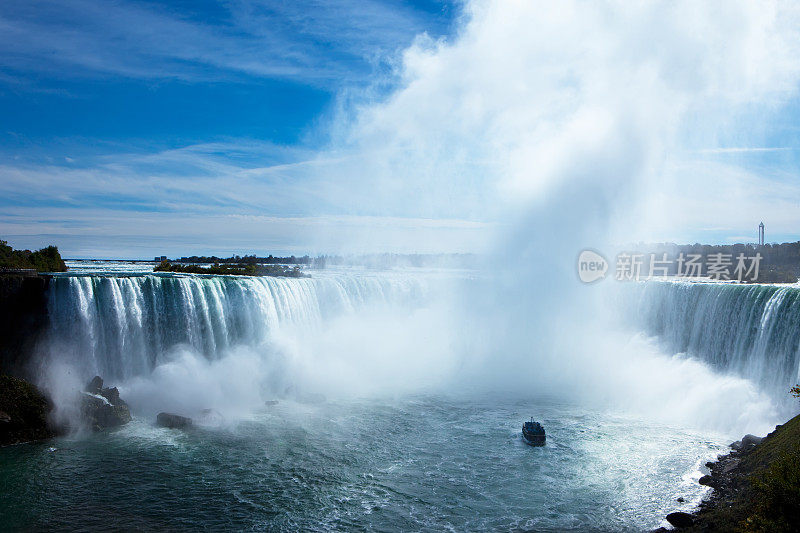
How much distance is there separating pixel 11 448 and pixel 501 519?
17.2 meters

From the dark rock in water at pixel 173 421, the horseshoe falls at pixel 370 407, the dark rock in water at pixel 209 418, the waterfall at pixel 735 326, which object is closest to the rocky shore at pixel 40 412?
the horseshoe falls at pixel 370 407

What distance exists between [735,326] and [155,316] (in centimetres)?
2950

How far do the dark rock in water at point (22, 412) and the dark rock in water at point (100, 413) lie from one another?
4.02 feet

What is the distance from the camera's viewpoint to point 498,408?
27.2 metres

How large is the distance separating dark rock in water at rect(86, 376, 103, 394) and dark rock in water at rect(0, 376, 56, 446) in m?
1.63

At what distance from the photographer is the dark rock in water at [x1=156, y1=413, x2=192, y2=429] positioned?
73.3 feet

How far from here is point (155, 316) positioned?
89.1 ft

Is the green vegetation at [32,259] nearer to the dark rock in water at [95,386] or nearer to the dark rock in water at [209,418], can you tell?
the dark rock in water at [95,386]

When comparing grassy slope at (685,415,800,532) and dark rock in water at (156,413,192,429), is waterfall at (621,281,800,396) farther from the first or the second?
dark rock in water at (156,413,192,429)

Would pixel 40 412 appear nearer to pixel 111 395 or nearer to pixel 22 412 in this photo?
pixel 22 412

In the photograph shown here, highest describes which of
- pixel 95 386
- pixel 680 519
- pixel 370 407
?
pixel 680 519

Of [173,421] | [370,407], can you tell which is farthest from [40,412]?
[370,407]

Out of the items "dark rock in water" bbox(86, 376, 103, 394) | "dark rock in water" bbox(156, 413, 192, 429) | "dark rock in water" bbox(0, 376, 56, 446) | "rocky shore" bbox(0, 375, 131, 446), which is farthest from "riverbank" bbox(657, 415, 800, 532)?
"dark rock in water" bbox(86, 376, 103, 394)

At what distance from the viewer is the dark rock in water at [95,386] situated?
2320 centimetres
